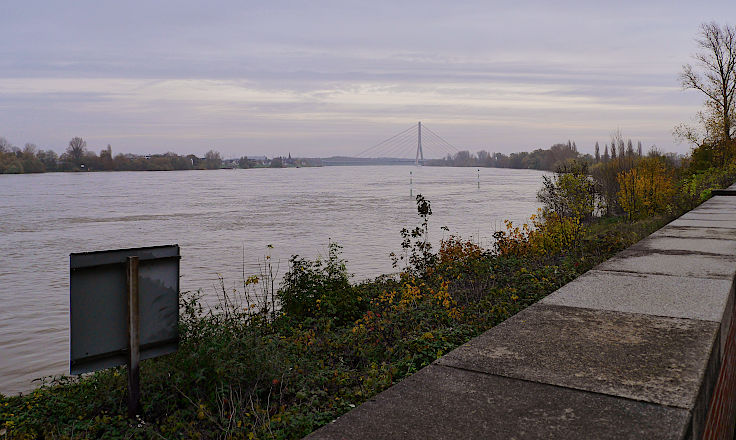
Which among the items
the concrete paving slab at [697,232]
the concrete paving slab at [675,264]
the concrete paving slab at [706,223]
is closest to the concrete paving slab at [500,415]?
the concrete paving slab at [675,264]

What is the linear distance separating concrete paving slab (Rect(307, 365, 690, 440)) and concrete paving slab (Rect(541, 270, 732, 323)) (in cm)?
118

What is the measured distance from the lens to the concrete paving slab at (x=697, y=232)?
547 cm

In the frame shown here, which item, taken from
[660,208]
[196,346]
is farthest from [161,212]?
[196,346]

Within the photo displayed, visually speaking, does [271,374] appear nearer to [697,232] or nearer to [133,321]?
[133,321]

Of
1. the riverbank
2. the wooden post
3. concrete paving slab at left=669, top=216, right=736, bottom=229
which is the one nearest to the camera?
the wooden post

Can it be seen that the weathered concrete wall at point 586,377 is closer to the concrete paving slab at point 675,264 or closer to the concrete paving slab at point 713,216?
the concrete paving slab at point 675,264

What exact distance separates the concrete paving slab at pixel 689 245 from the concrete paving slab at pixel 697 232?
0.21 m

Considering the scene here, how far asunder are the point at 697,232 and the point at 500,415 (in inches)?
210

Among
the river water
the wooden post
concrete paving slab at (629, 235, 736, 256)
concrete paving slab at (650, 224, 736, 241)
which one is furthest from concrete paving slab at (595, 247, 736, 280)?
the river water

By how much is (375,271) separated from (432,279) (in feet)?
17.6

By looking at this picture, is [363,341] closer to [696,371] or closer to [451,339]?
[451,339]

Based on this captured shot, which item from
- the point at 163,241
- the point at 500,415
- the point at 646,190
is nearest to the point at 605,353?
the point at 500,415

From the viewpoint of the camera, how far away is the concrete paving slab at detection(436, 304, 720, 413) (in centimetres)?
181

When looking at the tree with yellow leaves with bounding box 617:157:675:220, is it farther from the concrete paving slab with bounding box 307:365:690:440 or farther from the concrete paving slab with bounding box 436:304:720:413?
the concrete paving slab with bounding box 307:365:690:440
